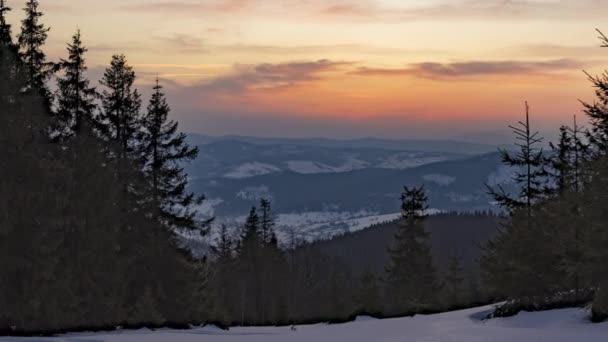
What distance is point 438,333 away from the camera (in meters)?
14.5

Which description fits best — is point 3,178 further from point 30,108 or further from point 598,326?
Result: point 598,326

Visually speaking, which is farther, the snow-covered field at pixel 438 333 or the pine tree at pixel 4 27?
the pine tree at pixel 4 27

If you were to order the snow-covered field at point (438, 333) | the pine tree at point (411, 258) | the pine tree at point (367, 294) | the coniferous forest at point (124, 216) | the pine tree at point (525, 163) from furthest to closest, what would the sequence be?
the pine tree at point (367, 294) < the pine tree at point (411, 258) < the pine tree at point (525, 163) < the coniferous forest at point (124, 216) < the snow-covered field at point (438, 333)

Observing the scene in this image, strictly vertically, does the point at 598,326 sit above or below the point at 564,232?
below

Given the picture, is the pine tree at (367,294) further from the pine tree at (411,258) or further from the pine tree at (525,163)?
the pine tree at (525,163)

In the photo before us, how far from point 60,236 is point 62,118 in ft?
30.8

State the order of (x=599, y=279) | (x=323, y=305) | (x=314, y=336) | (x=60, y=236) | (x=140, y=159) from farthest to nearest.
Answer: (x=323, y=305) < (x=140, y=159) < (x=60, y=236) < (x=599, y=279) < (x=314, y=336)

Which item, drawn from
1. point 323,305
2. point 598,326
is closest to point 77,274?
point 598,326

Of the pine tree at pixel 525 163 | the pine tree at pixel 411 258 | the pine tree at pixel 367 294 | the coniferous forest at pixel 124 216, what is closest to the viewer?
the coniferous forest at pixel 124 216

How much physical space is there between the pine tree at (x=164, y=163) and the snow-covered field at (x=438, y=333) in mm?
19808

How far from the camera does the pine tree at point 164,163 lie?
36031mm

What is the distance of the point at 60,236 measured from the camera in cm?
2462

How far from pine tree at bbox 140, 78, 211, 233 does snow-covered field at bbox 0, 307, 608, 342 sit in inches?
780

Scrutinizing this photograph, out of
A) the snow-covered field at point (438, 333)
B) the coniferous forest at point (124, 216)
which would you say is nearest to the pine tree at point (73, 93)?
the coniferous forest at point (124, 216)
